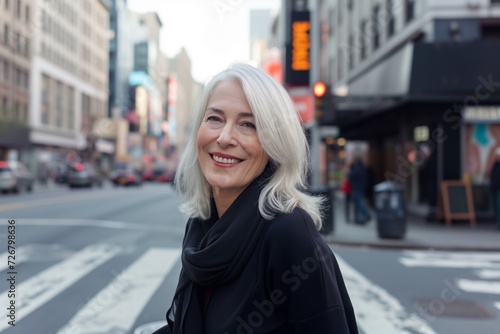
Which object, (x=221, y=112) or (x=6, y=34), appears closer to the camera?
(x=221, y=112)

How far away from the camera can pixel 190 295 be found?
1.78m

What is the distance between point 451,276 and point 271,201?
7.12 meters

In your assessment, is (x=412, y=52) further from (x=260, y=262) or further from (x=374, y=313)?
(x=260, y=262)

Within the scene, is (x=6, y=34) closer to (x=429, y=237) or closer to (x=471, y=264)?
(x=429, y=237)

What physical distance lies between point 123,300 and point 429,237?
8.16 m

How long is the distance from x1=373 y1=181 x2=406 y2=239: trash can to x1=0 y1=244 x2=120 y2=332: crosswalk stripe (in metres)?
5.81

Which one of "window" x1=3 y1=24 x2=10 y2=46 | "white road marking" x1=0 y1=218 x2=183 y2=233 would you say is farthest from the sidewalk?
"window" x1=3 y1=24 x2=10 y2=46

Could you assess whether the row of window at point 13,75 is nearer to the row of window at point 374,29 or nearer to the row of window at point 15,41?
the row of window at point 15,41

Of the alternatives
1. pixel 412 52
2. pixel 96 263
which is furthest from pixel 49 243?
pixel 412 52

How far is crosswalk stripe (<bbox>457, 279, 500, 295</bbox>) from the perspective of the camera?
709cm

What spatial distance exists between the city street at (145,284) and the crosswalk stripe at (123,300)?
1 centimetres

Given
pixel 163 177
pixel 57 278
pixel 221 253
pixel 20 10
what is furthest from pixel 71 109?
pixel 221 253

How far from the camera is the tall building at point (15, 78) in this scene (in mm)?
33656

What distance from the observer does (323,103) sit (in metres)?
12.9
